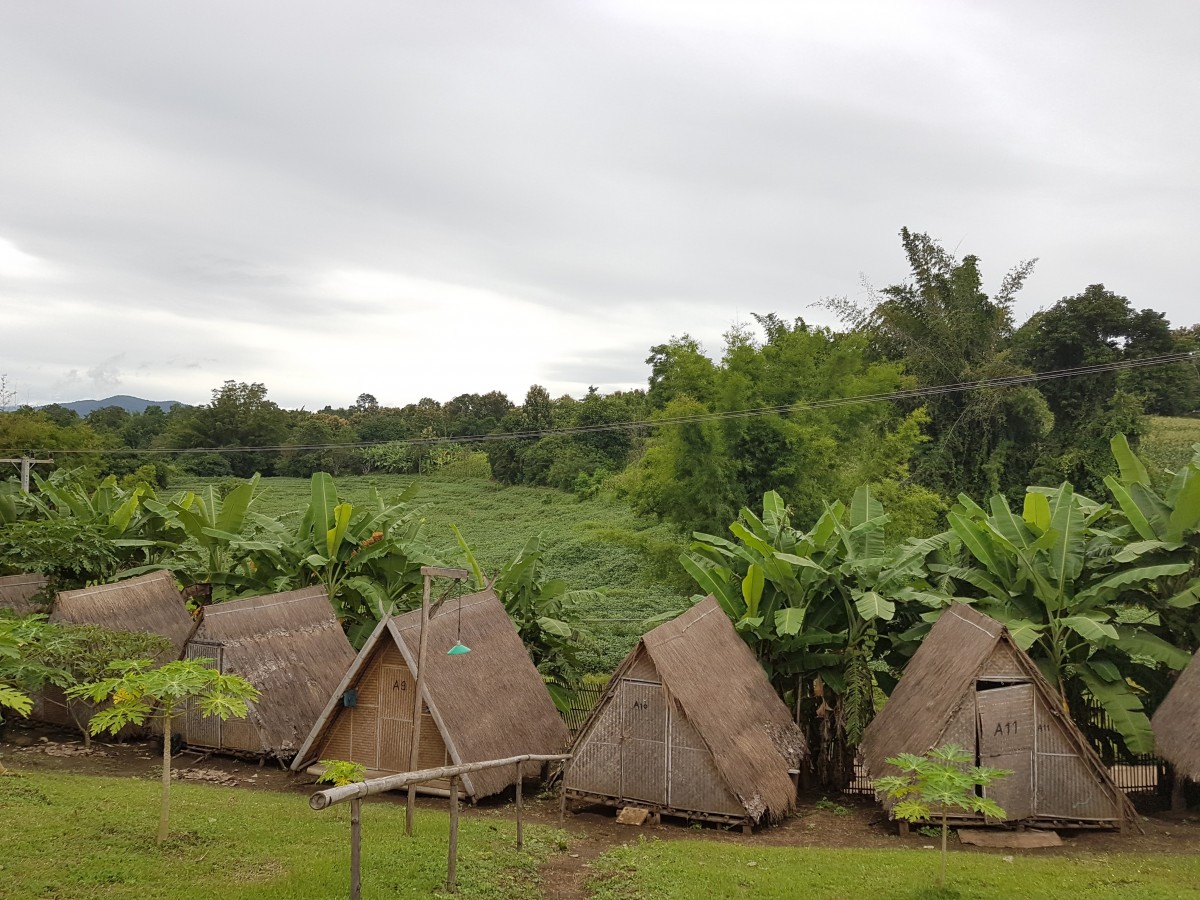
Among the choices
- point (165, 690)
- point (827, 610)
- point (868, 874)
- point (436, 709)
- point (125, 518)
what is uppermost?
point (125, 518)

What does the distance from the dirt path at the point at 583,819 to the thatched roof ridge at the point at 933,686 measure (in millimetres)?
844

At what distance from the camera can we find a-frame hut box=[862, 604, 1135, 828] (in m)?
9.77

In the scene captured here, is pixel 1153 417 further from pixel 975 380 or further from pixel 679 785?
pixel 679 785

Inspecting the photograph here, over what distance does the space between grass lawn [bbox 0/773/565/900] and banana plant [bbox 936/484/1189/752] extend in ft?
21.6

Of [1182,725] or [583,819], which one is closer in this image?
[1182,725]

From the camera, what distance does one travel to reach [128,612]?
13.7 metres

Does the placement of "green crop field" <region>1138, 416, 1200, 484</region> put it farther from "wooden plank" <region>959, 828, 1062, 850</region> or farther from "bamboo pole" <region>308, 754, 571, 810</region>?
"bamboo pole" <region>308, 754, 571, 810</region>

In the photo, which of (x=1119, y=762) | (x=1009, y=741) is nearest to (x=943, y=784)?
(x=1009, y=741)

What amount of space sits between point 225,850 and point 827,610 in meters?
8.31

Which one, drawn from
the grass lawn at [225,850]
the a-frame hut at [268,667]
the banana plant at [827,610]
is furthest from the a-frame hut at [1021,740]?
the a-frame hut at [268,667]

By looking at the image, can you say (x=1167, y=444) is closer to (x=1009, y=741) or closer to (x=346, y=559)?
(x=1009, y=741)

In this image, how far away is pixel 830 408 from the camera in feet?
90.5

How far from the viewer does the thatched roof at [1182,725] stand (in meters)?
9.91

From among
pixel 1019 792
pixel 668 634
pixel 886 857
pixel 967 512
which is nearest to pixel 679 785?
pixel 668 634
